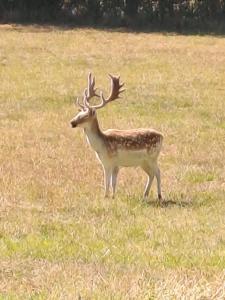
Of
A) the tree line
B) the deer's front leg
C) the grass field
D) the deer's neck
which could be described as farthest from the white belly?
the tree line

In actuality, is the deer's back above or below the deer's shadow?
above

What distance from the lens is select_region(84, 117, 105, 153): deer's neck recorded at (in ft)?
35.7

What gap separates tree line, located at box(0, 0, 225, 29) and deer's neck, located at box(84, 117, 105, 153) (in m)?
A: 25.9

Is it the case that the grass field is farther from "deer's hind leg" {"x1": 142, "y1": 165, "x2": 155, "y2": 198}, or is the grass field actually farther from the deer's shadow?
"deer's hind leg" {"x1": 142, "y1": 165, "x2": 155, "y2": 198}

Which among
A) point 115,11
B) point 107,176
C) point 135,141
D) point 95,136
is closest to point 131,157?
point 135,141

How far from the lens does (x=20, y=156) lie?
1372cm

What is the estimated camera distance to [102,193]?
11336 mm

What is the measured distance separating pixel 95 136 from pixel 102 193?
2.88 ft

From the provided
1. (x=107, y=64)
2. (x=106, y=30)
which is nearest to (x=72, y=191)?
(x=107, y=64)

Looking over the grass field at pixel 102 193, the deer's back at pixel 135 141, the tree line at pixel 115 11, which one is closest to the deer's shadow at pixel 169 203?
the grass field at pixel 102 193

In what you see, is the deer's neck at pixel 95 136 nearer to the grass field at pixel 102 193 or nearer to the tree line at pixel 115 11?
the grass field at pixel 102 193

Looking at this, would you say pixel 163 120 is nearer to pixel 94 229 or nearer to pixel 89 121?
pixel 89 121

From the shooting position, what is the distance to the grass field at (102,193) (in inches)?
292

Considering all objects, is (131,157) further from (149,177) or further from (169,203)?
(169,203)
